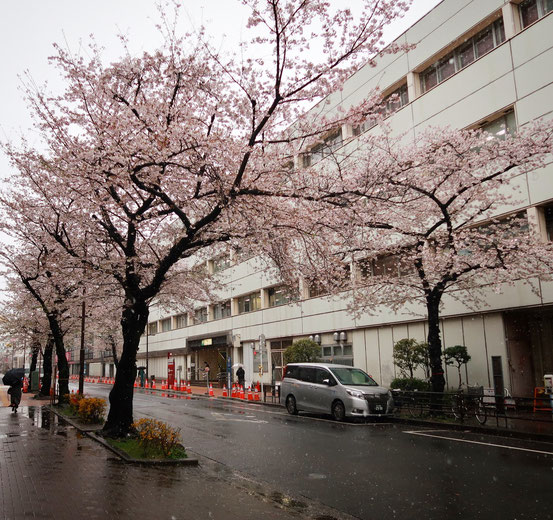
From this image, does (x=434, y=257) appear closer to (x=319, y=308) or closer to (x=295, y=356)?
(x=295, y=356)

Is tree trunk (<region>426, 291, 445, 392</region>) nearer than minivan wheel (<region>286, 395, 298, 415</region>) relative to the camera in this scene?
Yes

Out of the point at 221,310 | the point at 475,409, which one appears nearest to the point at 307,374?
the point at 475,409

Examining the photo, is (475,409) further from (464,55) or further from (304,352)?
(464,55)

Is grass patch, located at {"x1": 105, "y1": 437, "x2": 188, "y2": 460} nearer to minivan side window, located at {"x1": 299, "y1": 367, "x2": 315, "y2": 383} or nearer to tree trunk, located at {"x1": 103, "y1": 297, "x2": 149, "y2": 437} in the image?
tree trunk, located at {"x1": 103, "y1": 297, "x2": 149, "y2": 437}

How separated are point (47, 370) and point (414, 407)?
26.3 metres

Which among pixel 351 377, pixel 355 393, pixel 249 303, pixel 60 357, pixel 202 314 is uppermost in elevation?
pixel 202 314

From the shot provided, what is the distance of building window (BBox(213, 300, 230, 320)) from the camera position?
44.2 meters

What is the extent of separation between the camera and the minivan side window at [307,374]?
1816cm

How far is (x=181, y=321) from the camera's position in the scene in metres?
56.8

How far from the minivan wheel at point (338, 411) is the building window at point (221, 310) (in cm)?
2711

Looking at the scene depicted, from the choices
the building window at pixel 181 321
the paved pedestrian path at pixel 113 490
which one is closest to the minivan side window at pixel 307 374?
the paved pedestrian path at pixel 113 490

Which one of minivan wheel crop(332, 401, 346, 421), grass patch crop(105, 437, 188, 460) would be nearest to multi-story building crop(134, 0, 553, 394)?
minivan wheel crop(332, 401, 346, 421)

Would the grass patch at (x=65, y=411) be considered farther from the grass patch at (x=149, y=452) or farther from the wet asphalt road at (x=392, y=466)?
the grass patch at (x=149, y=452)

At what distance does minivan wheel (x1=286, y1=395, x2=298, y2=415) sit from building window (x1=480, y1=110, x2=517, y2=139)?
13.1 metres
